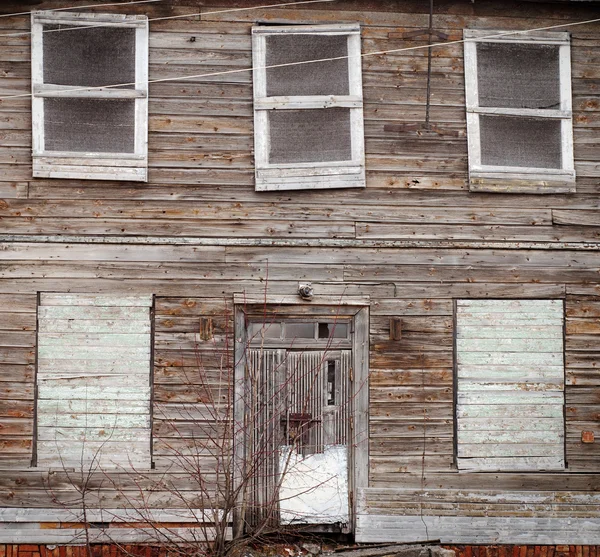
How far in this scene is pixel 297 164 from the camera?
8141mm

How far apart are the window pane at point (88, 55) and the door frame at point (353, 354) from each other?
9.18ft

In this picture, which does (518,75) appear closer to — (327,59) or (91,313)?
(327,59)

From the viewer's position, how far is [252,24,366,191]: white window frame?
8109 mm

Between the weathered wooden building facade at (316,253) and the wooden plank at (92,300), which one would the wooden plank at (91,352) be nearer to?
the weathered wooden building facade at (316,253)

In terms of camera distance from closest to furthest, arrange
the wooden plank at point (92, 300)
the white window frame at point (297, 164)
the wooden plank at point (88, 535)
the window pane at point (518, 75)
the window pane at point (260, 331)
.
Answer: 1. the wooden plank at point (88, 535)
2. the wooden plank at point (92, 300)
3. the white window frame at point (297, 164)
4. the window pane at point (260, 331)
5. the window pane at point (518, 75)

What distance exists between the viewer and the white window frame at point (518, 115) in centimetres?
827

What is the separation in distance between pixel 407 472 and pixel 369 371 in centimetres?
120

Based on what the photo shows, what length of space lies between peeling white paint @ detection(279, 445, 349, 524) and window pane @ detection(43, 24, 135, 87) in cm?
454

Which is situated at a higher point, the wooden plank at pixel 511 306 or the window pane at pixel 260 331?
the wooden plank at pixel 511 306

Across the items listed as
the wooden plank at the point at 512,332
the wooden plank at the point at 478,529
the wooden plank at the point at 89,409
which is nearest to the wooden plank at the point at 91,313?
the wooden plank at the point at 89,409

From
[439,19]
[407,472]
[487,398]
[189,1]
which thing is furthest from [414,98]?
[407,472]

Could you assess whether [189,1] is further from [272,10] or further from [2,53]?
[2,53]

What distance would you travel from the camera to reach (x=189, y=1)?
816 centimetres

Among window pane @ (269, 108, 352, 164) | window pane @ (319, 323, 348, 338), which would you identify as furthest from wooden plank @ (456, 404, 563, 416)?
window pane @ (269, 108, 352, 164)
